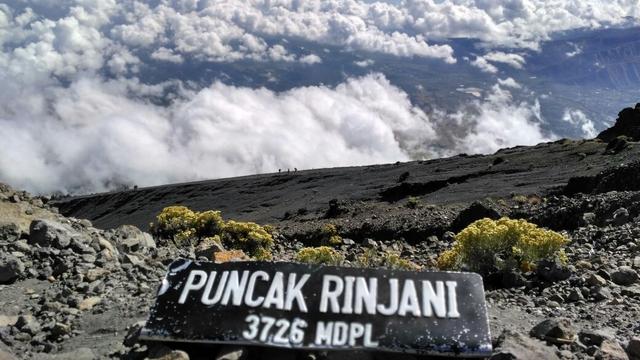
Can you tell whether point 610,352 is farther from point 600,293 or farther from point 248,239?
point 248,239

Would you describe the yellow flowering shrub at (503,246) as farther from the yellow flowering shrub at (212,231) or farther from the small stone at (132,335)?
the yellow flowering shrub at (212,231)

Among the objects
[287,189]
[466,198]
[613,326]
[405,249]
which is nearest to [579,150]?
[466,198]

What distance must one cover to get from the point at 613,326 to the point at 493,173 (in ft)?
187

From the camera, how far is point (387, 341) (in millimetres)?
4680

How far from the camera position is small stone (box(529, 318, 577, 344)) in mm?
5156

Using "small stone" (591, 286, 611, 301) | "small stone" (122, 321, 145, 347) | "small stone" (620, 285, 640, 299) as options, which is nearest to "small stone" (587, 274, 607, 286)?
"small stone" (591, 286, 611, 301)

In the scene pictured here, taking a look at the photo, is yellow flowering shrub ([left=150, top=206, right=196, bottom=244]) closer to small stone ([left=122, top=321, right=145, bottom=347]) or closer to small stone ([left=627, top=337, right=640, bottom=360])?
small stone ([left=122, top=321, right=145, bottom=347])

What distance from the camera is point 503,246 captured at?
8.67m

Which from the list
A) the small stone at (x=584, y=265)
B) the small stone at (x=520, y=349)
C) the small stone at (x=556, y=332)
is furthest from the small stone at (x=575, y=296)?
the small stone at (x=520, y=349)

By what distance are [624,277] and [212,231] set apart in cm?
1036

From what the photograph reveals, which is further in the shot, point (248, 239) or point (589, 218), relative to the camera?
point (589, 218)

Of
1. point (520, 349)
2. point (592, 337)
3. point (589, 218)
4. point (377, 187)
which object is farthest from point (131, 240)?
point (377, 187)

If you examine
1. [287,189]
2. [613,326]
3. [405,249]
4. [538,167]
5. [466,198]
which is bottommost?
[613,326]

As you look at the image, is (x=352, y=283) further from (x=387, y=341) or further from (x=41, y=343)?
(x=41, y=343)
